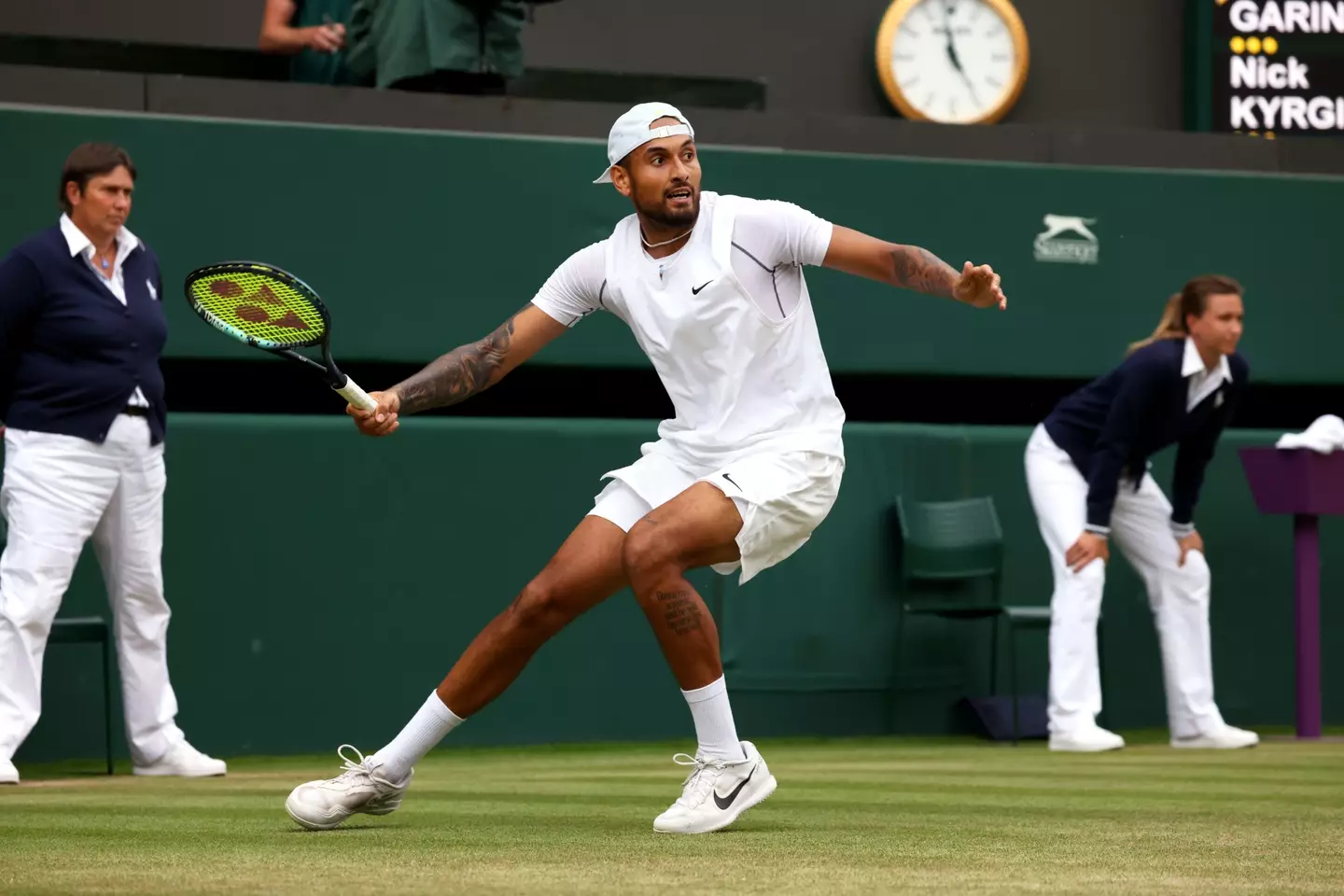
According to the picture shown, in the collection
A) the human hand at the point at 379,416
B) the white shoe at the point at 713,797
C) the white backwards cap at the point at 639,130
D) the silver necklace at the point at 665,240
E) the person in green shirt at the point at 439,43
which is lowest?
the white shoe at the point at 713,797

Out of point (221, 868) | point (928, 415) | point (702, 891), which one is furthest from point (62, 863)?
point (928, 415)

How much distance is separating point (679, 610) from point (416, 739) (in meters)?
0.77

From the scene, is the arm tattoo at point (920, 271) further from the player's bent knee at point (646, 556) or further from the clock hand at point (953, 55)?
the clock hand at point (953, 55)

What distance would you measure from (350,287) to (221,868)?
575cm

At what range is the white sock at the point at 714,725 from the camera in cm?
530

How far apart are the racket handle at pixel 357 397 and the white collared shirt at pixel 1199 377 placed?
513cm

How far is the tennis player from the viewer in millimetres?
5223

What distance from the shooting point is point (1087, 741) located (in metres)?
9.35

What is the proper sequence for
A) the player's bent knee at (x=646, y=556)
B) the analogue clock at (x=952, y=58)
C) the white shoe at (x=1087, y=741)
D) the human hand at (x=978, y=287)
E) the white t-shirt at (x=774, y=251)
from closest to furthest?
the human hand at (x=978, y=287) < the player's bent knee at (x=646, y=556) < the white t-shirt at (x=774, y=251) < the white shoe at (x=1087, y=741) < the analogue clock at (x=952, y=58)

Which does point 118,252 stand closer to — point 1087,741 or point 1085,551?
point 1085,551

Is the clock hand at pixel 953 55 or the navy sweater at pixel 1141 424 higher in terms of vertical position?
the clock hand at pixel 953 55

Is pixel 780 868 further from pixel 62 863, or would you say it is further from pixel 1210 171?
pixel 1210 171

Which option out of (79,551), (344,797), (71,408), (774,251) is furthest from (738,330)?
(79,551)

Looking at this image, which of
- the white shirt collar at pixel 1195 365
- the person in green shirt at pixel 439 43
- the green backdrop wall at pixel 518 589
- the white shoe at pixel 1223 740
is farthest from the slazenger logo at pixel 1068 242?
the person in green shirt at pixel 439 43
